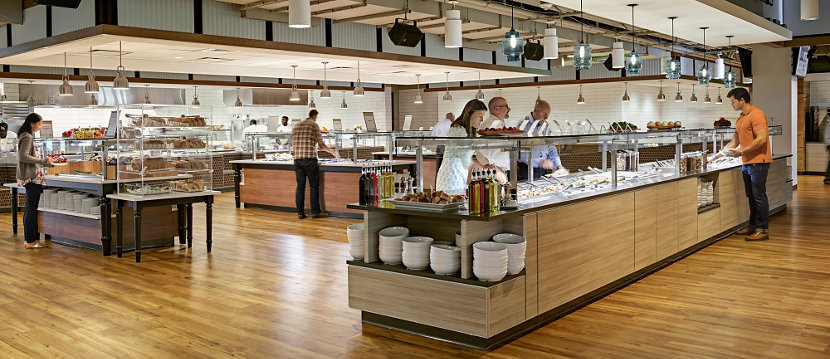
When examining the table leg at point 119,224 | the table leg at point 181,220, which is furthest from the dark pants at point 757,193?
the table leg at point 119,224

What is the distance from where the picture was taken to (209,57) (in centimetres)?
1018

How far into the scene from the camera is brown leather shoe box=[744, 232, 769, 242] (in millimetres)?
7609

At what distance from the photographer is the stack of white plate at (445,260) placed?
4.20m

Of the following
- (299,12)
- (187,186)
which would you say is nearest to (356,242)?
(299,12)

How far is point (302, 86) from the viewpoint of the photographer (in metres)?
16.6

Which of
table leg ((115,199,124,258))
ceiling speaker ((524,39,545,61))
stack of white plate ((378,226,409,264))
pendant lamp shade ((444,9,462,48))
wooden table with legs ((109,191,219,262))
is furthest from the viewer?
ceiling speaker ((524,39,545,61))

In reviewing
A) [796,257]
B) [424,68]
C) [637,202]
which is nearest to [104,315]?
[637,202]

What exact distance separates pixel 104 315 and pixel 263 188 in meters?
6.53

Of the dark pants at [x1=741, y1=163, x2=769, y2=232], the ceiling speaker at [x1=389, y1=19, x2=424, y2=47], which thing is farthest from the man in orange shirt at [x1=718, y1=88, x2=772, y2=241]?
the ceiling speaker at [x1=389, y1=19, x2=424, y2=47]

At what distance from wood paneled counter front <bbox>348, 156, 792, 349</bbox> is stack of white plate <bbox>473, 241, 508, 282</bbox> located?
50 millimetres

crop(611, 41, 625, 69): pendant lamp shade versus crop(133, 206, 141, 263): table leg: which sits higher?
crop(611, 41, 625, 69): pendant lamp shade

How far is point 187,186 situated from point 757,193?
19.4 ft

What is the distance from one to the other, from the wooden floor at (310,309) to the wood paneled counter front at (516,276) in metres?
0.11

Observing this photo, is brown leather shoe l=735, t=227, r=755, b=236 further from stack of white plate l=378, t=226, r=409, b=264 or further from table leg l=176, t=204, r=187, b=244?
table leg l=176, t=204, r=187, b=244
